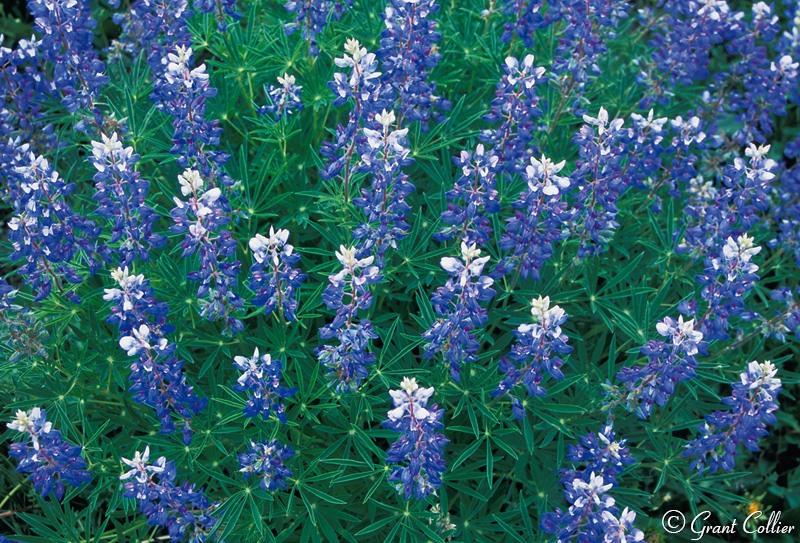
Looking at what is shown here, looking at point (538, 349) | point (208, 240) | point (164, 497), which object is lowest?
point (164, 497)

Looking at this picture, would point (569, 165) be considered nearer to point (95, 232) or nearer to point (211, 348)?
point (211, 348)

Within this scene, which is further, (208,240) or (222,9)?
(222,9)

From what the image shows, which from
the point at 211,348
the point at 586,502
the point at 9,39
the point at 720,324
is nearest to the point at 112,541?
the point at 211,348

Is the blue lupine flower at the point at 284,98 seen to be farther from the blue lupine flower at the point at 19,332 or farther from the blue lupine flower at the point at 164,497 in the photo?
the blue lupine flower at the point at 164,497

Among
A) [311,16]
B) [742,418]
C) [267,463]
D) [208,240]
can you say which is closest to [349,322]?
[208,240]

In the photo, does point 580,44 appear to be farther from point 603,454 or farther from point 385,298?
point 603,454
